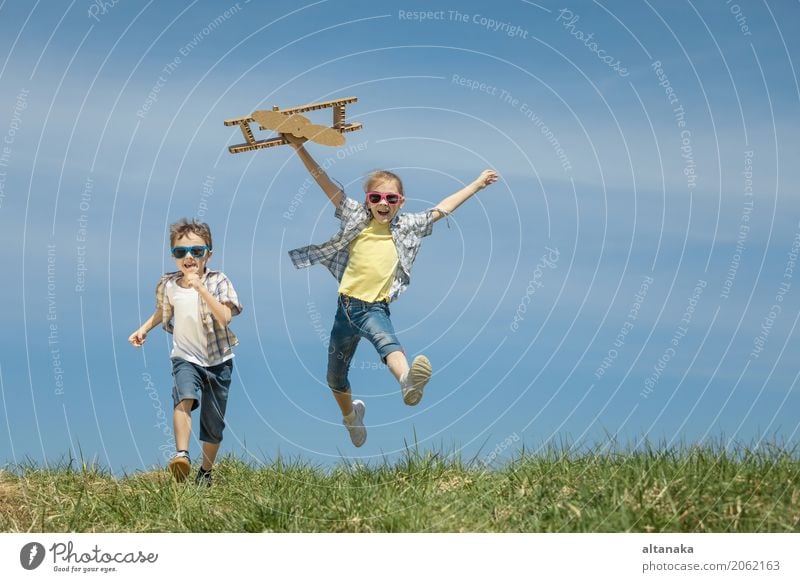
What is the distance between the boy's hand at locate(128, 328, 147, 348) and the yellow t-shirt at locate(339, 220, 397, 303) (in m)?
2.21

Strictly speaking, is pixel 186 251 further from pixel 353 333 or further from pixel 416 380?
pixel 416 380

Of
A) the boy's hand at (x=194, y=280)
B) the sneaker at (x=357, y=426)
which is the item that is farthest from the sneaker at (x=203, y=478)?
the boy's hand at (x=194, y=280)

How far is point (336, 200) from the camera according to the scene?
10320mm

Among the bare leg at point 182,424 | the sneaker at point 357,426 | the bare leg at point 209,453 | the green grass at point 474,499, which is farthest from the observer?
the sneaker at point 357,426

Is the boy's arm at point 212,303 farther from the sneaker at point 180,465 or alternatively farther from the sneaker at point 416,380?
the sneaker at point 416,380

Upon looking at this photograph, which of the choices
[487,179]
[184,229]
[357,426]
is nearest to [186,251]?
[184,229]

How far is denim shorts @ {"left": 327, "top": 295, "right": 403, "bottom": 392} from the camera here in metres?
9.87

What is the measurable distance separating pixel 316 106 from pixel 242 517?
415cm

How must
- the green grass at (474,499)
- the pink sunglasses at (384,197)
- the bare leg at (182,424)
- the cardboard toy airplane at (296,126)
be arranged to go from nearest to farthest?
1. the green grass at (474,499)
2. the cardboard toy airplane at (296,126)
3. the bare leg at (182,424)
4. the pink sunglasses at (384,197)

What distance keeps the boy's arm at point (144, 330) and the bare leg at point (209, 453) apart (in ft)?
4.36

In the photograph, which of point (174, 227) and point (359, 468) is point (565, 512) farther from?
point (174, 227)

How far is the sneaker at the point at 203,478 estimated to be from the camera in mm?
10297

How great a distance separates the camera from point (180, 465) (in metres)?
9.79

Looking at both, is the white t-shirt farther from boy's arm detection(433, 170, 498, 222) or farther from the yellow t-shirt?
boy's arm detection(433, 170, 498, 222)
